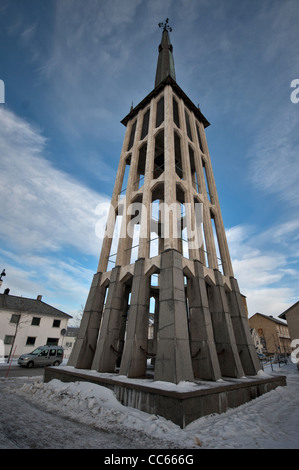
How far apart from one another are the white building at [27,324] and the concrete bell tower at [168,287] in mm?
22320

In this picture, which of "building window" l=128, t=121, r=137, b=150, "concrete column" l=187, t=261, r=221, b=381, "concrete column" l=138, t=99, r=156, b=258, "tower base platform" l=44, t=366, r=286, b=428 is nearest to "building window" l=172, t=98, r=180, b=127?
"concrete column" l=138, t=99, r=156, b=258

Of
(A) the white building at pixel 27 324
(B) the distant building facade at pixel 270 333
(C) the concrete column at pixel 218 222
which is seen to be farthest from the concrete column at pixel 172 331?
(B) the distant building facade at pixel 270 333

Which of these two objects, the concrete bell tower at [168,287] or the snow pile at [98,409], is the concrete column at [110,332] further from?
the snow pile at [98,409]

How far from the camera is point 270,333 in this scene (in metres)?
57.8

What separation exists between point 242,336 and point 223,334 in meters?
2.07

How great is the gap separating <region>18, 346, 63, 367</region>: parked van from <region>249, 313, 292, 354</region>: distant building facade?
5395 centimetres

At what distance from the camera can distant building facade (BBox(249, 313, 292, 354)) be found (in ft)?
183

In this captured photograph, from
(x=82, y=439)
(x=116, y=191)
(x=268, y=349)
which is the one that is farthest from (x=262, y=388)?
(x=268, y=349)

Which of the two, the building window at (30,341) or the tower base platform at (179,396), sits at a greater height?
the building window at (30,341)

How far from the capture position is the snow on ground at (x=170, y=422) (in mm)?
4785

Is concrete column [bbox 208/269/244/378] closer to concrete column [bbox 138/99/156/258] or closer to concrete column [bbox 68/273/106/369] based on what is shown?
concrete column [bbox 138/99/156/258]
